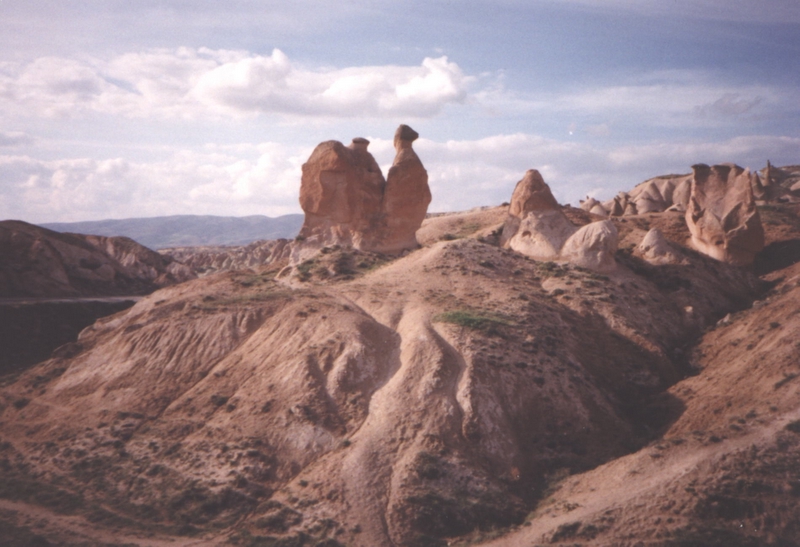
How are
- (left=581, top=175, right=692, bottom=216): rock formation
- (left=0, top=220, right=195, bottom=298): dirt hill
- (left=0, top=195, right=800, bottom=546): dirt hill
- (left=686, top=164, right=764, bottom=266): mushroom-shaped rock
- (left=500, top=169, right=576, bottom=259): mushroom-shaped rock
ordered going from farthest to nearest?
(left=581, top=175, right=692, bottom=216): rock formation
(left=0, top=220, right=195, bottom=298): dirt hill
(left=686, top=164, right=764, bottom=266): mushroom-shaped rock
(left=500, top=169, right=576, bottom=259): mushroom-shaped rock
(left=0, top=195, right=800, bottom=546): dirt hill

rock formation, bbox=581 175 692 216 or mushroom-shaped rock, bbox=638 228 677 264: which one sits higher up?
rock formation, bbox=581 175 692 216

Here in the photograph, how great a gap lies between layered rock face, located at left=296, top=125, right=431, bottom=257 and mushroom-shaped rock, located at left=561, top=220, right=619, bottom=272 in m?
9.50

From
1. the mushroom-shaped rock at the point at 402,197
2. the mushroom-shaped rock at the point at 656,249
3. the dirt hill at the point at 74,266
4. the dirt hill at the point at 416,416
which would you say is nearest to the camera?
the dirt hill at the point at 416,416

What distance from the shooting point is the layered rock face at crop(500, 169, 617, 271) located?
37.8 m

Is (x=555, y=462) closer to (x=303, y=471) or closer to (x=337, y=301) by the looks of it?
(x=303, y=471)

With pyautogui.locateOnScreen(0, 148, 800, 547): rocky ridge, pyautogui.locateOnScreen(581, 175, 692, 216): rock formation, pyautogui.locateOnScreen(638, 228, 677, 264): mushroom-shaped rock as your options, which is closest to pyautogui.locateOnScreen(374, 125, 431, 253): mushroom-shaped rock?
pyautogui.locateOnScreen(0, 148, 800, 547): rocky ridge

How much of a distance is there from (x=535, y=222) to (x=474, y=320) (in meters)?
14.2

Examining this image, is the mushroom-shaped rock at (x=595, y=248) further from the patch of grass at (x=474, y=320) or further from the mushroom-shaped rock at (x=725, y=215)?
the patch of grass at (x=474, y=320)

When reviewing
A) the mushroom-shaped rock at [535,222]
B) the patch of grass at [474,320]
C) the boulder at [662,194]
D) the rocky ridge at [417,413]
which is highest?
the boulder at [662,194]

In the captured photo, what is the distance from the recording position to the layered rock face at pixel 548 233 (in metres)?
37.8

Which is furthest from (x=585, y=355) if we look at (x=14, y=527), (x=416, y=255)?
(x=14, y=527)

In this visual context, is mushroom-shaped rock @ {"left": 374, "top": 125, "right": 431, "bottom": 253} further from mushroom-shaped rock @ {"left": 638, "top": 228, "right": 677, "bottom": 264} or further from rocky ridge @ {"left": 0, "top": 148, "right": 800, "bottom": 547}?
mushroom-shaped rock @ {"left": 638, "top": 228, "right": 677, "bottom": 264}

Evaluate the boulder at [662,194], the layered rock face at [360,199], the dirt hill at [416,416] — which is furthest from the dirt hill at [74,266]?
the boulder at [662,194]

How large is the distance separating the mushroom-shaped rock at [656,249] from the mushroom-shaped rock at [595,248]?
3.64 metres
